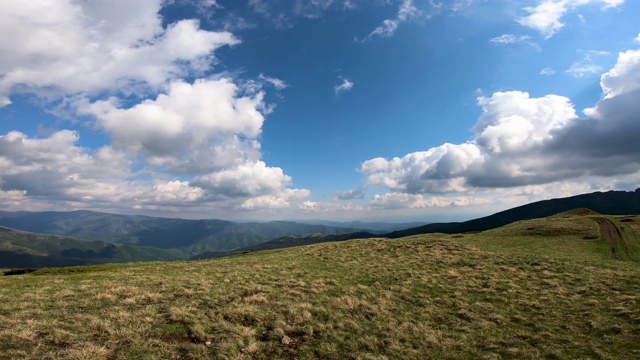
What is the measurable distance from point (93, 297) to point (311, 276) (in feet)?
58.2

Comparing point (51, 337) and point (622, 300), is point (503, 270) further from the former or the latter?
point (51, 337)

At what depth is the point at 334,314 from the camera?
63.9ft

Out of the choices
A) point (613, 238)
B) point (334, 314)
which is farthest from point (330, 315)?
point (613, 238)

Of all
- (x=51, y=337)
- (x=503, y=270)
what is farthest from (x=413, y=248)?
(x=51, y=337)

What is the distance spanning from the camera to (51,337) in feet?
43.6

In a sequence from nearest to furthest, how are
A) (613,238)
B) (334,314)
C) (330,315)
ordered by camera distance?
1. (330,315)
2. (334,314)
3. (613,238)

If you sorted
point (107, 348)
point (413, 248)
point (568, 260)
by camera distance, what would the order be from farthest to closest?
point (413, 248) < point (568, 260) < point (107, 348)

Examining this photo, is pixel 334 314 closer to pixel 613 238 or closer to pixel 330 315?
pixel 330 315

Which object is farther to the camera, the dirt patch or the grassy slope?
the dirt patch

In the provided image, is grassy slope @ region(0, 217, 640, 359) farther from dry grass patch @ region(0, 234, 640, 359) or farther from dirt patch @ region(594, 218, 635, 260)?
dirt patch @ region(594, 218, 635, 260)

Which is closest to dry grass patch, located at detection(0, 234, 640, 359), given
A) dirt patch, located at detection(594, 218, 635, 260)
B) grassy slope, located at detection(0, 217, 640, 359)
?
grassy slope, located at detection(0, 217, 640, 359)

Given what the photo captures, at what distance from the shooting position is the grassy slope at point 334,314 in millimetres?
14008

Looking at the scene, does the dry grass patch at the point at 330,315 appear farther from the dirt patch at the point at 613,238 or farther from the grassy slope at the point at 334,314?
the dirt patch at the point at 613,238

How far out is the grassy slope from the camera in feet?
46.0
